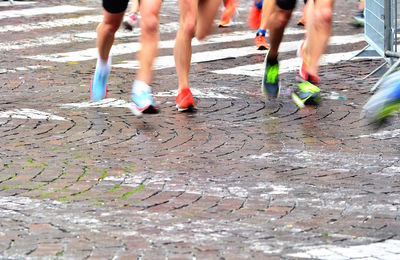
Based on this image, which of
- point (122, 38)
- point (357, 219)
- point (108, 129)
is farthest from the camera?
point (122, 38)

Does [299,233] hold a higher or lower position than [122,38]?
higher

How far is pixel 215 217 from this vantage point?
5.76 m

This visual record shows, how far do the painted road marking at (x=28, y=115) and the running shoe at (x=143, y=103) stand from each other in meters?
0.62

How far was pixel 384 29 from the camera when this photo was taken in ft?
34.7

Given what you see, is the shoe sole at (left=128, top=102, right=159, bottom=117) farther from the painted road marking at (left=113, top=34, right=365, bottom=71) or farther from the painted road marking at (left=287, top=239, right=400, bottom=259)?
the painted road marking at (left=287, top=239, right=400, bottom=259)

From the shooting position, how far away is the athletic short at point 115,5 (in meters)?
8.41

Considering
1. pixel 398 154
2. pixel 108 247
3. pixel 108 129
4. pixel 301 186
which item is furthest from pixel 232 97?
pixel 108 247

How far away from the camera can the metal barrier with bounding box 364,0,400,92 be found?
34.2 ft

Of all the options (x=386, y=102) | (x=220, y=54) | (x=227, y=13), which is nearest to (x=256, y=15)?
(x=227, y=13)

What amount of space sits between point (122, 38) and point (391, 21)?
4.28 m

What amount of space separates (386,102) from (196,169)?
1.58 metres

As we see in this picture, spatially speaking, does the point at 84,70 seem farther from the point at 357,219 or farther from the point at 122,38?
the point at 357,219

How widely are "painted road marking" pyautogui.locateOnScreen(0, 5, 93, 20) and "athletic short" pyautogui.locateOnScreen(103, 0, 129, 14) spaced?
703 cm

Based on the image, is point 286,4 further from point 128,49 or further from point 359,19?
point 359,19
